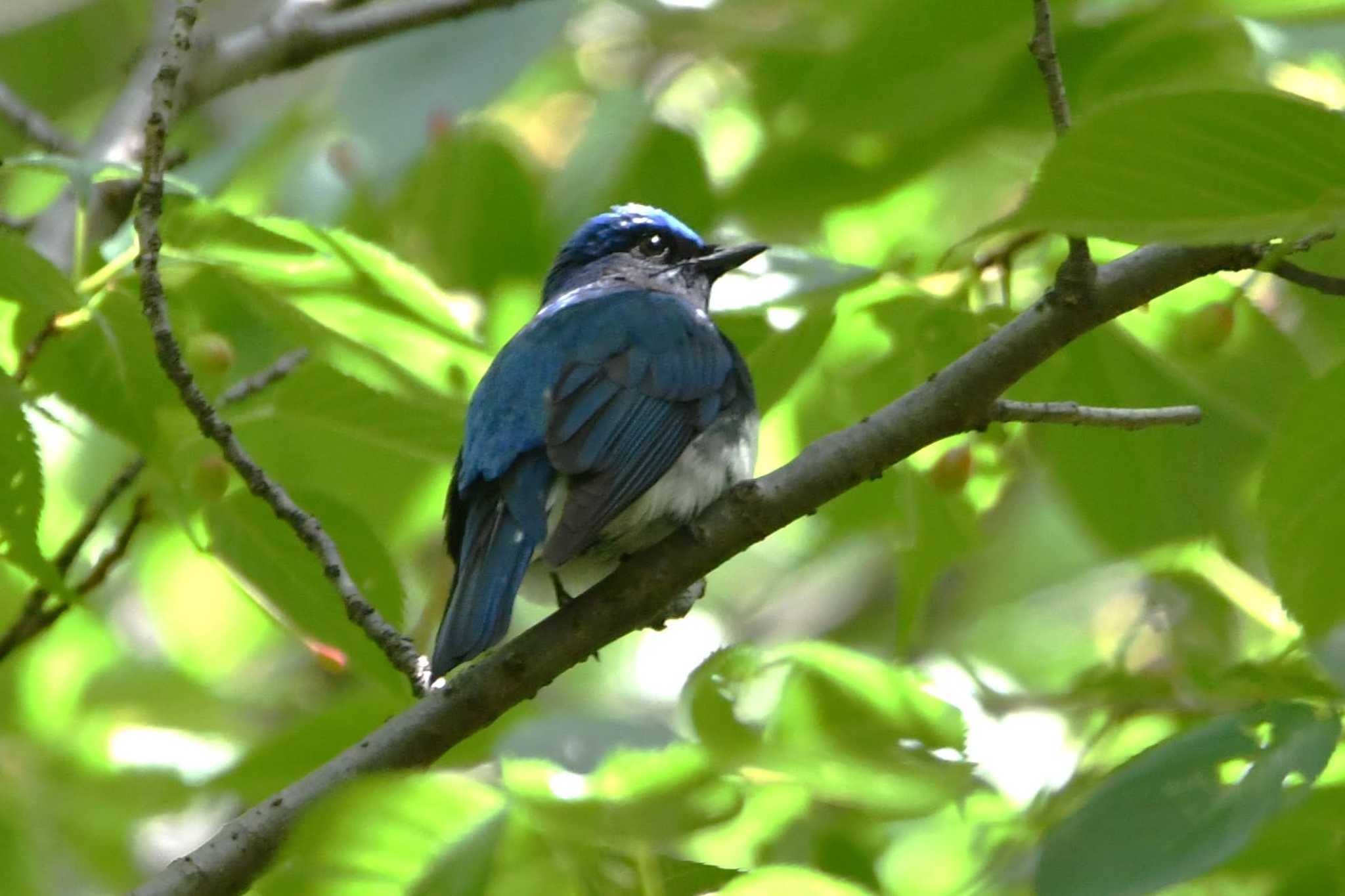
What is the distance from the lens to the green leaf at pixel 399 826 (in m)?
1.92

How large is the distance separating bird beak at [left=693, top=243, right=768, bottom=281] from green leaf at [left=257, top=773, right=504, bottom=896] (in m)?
2.85

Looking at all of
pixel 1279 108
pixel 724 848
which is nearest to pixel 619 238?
pixel 724 848

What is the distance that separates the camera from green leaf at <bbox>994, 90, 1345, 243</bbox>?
1.83 metres

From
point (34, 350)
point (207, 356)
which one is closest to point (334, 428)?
point (207, 356)

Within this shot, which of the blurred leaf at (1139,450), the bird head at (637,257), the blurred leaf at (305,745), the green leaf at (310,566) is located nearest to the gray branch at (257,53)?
the bird head at (637,257)

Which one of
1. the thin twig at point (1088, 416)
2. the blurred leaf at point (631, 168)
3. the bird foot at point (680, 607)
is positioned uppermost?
the blurred leaf at point (631, 168)

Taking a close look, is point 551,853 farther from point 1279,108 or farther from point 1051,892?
point 1279,108

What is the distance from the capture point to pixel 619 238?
5.54m

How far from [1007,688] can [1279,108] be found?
2.81 m

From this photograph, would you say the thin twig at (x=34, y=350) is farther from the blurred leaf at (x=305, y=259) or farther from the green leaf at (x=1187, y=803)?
the green leaf at (x=1187, y=803)

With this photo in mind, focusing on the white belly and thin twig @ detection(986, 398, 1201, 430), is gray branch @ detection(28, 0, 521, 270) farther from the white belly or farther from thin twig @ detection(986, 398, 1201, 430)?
thin twig @ detection(986, 398, 1201, 430)

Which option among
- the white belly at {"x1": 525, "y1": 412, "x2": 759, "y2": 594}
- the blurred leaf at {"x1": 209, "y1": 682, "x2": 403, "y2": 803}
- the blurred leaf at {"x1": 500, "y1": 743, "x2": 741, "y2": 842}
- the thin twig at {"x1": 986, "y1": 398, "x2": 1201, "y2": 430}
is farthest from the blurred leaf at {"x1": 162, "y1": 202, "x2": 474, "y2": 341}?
the blurred leaf at {"x1": 500, "y1": 743, "x2": 741, "y2": 842}

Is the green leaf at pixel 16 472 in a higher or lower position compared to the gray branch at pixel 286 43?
lower

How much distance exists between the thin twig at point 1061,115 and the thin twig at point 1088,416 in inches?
8.9
